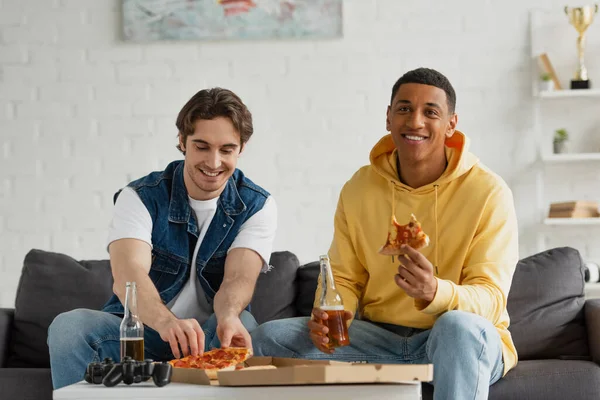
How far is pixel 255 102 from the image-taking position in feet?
14.6

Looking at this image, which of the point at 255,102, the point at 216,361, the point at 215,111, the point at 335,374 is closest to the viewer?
the point at 335,374

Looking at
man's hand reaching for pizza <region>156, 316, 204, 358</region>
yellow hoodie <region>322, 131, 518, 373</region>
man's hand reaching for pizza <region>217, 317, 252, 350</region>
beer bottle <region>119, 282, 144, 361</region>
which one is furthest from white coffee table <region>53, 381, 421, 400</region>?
yellow hoodie <region>322, 131, 518, 373</region>

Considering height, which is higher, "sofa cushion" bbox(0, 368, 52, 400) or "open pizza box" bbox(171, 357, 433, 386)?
"open pizza box" bbox(171, 357, 433, 386)

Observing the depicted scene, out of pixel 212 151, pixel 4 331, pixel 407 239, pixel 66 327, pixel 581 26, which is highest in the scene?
pixel 581 26

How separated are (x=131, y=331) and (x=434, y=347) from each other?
79 cm

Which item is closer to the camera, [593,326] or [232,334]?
[232,334]

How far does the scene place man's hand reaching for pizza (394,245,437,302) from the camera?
2.17m

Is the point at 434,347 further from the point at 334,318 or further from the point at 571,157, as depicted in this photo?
the point at 571,157

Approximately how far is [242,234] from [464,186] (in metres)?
0.72

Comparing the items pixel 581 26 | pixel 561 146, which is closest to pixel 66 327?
pixel 561 146

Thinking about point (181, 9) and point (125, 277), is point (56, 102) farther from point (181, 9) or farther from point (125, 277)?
point (125, 277)

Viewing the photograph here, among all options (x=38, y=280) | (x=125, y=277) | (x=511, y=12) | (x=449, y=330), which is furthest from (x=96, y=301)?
(x=511, y=12)

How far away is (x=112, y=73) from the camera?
4496 millimetres

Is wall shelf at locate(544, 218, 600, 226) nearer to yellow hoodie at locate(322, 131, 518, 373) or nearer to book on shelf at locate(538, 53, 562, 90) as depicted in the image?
book on shelf at locate(538, 53, 562, 90)
